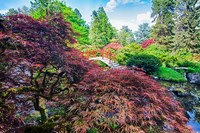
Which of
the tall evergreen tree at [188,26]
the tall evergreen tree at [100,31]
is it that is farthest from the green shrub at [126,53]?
the tall evergreen tree at [100,31]

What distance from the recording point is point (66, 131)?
7.61ft

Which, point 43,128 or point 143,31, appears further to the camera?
point 143,31

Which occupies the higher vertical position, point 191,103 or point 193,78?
point 193,78

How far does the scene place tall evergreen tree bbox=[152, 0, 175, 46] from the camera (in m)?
19.0

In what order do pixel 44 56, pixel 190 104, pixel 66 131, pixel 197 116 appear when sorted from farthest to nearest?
pixel 190 104 < pixel 197 116 < pixel 44 56 < pixel 66 131

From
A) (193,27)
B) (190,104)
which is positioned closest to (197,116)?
(190,104)

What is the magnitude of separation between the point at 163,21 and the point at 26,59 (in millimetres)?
19855

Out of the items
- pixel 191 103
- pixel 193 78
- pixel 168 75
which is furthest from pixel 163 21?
pixel 191 103

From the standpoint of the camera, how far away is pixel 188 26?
56.1 ft

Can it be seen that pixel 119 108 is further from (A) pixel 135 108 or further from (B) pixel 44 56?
(B) pixel 44 56

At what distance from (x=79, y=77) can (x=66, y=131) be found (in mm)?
1004

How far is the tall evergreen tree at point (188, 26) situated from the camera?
1688 cm

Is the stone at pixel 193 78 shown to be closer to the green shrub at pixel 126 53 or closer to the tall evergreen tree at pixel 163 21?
the green shrub at pixel 126 53

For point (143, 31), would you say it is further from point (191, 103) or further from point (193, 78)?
point (191, 103)
